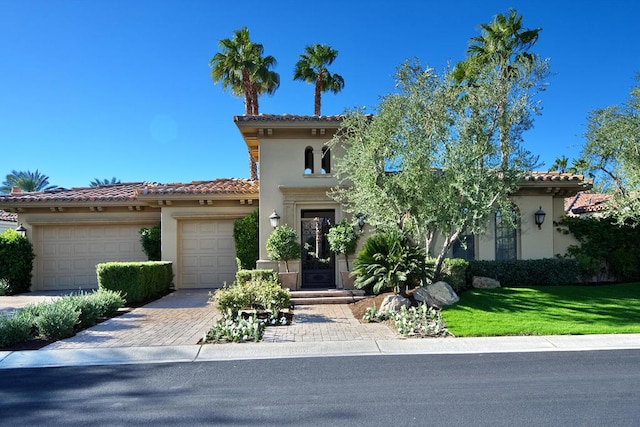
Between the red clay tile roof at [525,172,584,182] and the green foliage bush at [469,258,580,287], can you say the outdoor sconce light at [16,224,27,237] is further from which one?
the red clay tile roof at [525,172,584,182]

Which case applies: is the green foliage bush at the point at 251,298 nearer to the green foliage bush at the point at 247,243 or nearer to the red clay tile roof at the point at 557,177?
the green foliage bush at the point at 247,243

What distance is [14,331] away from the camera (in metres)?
7.22

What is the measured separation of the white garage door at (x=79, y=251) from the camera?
15.2m

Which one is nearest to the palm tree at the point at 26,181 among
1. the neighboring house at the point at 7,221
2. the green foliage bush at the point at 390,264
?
the neighboring house at the point at 7,221

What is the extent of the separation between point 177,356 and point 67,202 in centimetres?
1097

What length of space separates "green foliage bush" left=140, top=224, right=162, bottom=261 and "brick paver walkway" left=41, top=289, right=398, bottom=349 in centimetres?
399

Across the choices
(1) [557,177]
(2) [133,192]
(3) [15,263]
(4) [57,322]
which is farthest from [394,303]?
(3) [15,263]

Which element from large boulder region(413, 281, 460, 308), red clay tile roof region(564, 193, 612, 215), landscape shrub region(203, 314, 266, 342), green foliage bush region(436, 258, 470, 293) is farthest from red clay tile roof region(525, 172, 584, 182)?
landscape shrub region(203, 314, 266, 342)

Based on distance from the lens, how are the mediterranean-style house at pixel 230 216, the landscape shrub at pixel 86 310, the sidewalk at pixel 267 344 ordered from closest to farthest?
the sidewalk at pixel 267 344 → the landscape shrub at pixel 86 310 → the mediterranean-style house at pixel 230 216

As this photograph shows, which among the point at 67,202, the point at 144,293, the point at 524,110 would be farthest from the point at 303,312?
the point at 67,202

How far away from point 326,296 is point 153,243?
7011 mm

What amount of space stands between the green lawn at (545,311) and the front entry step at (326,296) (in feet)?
9.29

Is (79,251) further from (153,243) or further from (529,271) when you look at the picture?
(529,271)

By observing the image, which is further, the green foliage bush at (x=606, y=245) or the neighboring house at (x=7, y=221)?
the neighboring house at (x=7, y=221)
